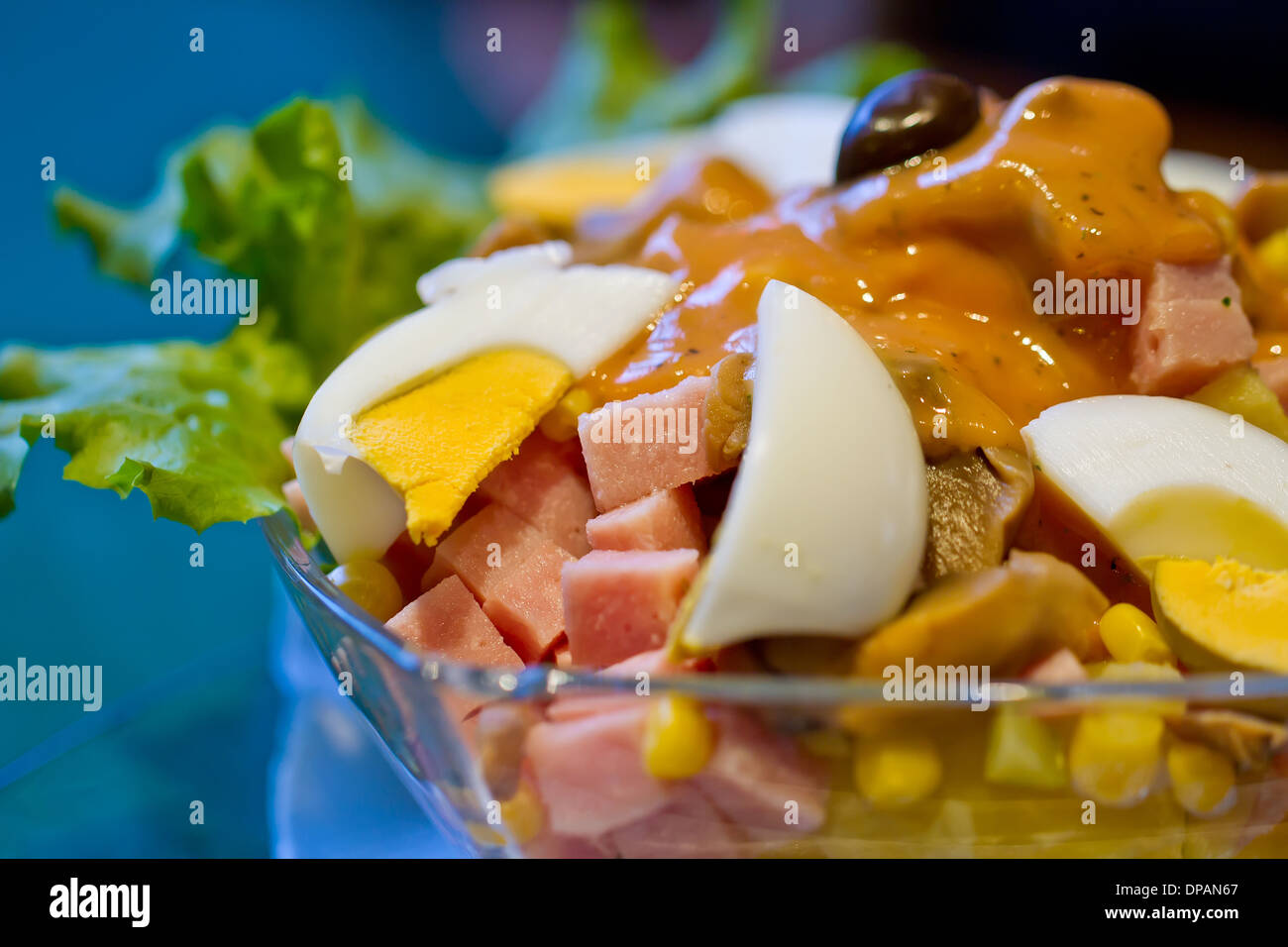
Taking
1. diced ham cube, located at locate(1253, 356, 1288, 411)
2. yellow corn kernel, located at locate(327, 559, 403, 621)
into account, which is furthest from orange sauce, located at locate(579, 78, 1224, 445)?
yellow corn kernel, located at locate(327, 559, 403, 621)

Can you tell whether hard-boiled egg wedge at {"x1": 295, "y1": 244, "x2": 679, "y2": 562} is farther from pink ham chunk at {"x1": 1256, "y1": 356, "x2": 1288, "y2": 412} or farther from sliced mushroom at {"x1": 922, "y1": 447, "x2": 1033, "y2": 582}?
pink ham chunk at {"x1": 1256, "y1": 356, "x2": 1288, "y2": 412}

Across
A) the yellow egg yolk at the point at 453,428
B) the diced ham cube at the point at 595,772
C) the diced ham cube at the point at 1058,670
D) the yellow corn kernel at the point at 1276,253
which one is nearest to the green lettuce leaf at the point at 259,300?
the yellow egg yolk at the point at 453,428

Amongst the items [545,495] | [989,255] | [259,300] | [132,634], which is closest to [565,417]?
[545,495]

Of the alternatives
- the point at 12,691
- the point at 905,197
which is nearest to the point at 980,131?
the point at 905,197

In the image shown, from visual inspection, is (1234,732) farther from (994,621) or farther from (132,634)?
(132,634)

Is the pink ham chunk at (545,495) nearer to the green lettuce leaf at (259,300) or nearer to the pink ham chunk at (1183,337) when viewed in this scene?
the green lettuce leaf at (259,300)
